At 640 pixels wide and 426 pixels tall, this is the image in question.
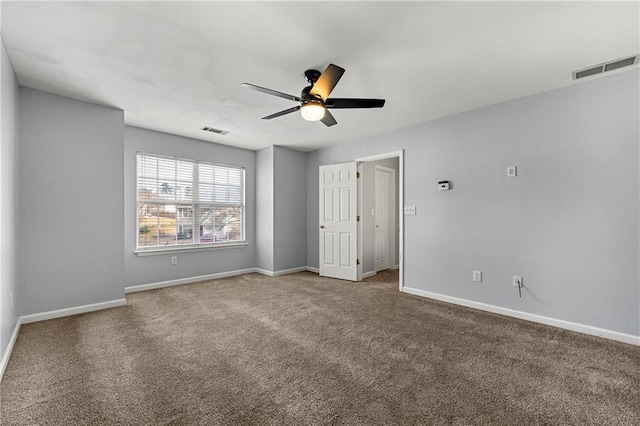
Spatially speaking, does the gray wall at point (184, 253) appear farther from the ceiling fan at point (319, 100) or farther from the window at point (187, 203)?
the ceiling fan at point (319, 100)

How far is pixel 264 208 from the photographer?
238 inches

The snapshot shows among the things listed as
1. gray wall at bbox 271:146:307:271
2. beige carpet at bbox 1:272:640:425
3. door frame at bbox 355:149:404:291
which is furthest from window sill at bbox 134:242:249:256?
door frame at bbox 355:149:404:291

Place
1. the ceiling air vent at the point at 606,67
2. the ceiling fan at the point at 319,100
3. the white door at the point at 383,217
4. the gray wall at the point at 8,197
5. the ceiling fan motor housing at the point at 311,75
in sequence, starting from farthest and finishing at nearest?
the white door at the point at 383,217
the ceiling fan motor housing at the point at 311,75
the ceiling air vent at the point at 606,67
the ceiling fan at the point at 319,100
the gray wall at the point at 8,197

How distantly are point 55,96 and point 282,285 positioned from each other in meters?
3.90

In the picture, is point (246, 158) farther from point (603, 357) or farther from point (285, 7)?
point (603, 357)

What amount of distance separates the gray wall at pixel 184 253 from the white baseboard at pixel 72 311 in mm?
805

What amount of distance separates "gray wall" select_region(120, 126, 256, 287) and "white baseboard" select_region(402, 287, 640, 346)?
356 centimetres

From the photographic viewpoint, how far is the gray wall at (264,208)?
587 centimetres

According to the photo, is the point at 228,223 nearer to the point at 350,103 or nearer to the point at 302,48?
the point at 350,103

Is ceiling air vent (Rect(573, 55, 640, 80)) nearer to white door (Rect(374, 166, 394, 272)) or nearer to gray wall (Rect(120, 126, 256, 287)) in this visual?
white door (Rect(374, 166, 394, 272))

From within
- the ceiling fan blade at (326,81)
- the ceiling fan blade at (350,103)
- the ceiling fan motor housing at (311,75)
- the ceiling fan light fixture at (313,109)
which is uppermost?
the ceiling fan motor housing at (311,75)

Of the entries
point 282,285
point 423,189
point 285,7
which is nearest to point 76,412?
point 285,7

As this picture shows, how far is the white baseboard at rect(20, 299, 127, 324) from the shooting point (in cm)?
328

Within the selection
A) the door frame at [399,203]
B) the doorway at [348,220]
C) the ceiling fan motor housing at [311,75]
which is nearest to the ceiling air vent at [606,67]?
the door frame at [399,203]
